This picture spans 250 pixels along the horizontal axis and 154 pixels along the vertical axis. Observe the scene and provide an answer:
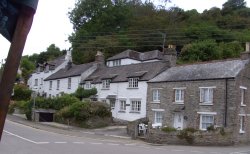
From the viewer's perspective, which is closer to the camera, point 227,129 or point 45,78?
point 227,129

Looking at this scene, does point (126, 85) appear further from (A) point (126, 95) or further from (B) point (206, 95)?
(B) point (206, 95)

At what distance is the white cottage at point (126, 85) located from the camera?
146 ft

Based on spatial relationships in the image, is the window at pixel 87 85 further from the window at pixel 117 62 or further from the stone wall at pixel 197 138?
the stone wall at pixel 197 138

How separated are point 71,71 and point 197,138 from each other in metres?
37.5

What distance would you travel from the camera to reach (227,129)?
31578 millimetres

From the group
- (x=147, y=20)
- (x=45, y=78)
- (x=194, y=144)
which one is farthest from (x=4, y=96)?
(x=147, y=20)

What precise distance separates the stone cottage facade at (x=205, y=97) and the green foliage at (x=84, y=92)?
13.2 m

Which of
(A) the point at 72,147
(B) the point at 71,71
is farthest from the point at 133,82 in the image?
(A) the point at 72,147

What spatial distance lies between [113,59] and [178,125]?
104 ft

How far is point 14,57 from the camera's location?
2.71m

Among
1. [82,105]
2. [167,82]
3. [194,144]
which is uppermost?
[167,82]

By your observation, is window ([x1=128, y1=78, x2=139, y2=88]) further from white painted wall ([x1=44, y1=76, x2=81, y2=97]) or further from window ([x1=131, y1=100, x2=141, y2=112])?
white painted wall ([x1=44, y1=76, x2=81, y2=97])

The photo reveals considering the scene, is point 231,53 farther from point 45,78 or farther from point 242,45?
point 45,78

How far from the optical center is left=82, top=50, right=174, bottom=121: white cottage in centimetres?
4453
